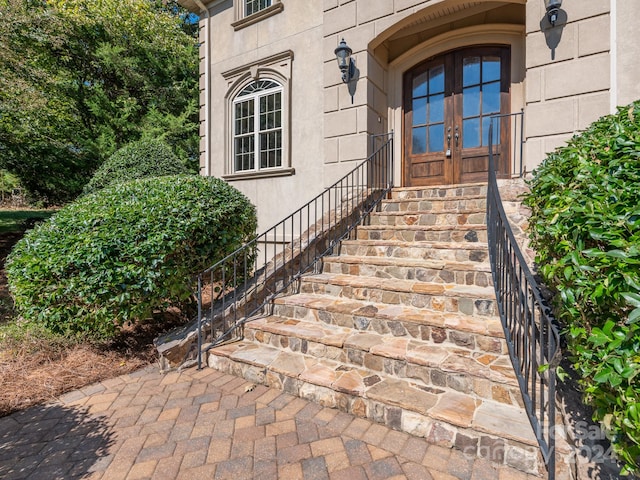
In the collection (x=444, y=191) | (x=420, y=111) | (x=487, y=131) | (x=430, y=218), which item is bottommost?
(x=430, y=218)

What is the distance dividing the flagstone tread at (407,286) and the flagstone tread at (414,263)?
17cm

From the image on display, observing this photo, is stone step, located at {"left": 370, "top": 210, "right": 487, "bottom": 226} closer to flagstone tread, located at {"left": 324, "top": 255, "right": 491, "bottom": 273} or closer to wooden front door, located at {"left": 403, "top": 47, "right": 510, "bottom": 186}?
flagstone tread, located at {"left": 324, "top": 255, "right": 491, "bottom": 273}

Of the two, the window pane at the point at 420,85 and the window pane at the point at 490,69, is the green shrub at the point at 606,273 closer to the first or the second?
the window pane at the point at 490,69

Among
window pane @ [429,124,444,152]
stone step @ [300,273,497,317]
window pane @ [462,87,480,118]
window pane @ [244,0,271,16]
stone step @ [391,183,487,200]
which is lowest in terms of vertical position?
stone step @ [300,273,497,317]

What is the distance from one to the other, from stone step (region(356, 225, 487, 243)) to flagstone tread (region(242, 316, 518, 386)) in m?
1.69

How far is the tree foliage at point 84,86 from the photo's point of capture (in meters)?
8.70

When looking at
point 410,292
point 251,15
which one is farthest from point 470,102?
point 251,15

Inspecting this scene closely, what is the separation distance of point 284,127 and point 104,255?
173 inches

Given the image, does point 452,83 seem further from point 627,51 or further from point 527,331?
point 527,331

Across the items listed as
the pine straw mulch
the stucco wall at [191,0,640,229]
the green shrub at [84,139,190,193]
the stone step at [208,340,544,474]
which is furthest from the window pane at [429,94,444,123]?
the pine straw mulch

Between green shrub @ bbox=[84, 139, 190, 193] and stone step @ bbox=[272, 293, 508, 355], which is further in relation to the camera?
green shrub @ bbox=[84, 139, 190, 193]

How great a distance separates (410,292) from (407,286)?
9 cm

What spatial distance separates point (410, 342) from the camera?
2.73m

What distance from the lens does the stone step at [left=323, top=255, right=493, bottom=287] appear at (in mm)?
3227
